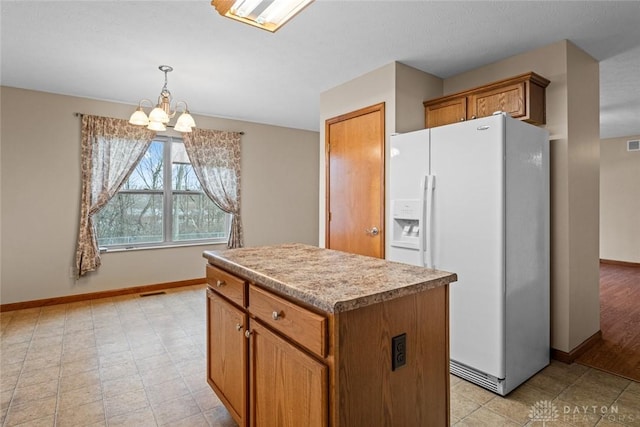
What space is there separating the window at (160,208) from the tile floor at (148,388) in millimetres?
1523

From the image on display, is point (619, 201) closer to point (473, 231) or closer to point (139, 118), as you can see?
point (473, 231)

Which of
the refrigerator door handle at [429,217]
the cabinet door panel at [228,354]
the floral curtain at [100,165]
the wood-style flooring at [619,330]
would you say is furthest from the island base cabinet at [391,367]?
the floral curtain at [100,165]

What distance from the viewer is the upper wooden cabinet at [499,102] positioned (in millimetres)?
2686

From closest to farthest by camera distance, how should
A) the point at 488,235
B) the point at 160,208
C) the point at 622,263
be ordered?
the point at 488,235
the point at 160,208
the point at 622,263

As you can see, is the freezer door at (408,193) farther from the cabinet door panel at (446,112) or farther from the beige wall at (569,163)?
the cabinet door panel at (446,112)

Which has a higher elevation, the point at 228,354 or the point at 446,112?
the point at 446,112

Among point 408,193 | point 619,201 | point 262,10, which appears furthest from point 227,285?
point 619,201

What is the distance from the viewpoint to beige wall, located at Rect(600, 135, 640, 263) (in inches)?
253

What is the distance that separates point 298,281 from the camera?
4.44 feet

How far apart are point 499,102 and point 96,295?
4989 millimetres

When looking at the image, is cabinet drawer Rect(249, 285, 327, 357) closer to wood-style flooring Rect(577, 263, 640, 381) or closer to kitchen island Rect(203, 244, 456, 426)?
kitchen island Rect(203, 244, 456, 426)

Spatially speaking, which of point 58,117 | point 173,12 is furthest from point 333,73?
point 58,117

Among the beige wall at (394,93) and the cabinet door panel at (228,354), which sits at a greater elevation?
the beige wall at (394,93)

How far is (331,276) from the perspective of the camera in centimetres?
145
